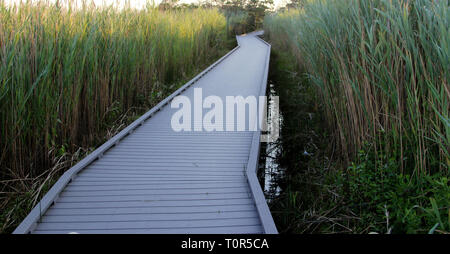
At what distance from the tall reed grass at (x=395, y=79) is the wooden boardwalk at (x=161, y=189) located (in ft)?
2.81

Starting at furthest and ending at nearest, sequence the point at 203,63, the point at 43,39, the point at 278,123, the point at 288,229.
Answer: the point at 203,63 < the point at 278,123 < the point at 43,39 < the point at 288,229

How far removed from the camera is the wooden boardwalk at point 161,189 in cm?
193

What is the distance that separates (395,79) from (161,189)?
167cm

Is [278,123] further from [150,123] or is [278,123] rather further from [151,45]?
[151,45]

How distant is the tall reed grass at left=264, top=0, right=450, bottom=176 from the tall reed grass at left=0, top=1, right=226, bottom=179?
2.17 m

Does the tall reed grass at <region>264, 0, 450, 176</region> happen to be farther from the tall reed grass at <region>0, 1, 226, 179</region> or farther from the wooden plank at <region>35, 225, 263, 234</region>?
the tall reed grass at <region>0, 1, 226, 179</region>

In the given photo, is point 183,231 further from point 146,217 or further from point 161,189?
point 161,189

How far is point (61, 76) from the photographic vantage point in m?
2.66

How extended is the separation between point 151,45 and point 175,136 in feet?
Answer: 6.52

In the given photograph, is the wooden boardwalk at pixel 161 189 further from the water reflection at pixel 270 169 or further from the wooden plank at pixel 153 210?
the water reflection at pixel 270 169

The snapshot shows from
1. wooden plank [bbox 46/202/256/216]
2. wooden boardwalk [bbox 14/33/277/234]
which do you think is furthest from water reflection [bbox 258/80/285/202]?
wooden plank [bbox 46/202/256/216]

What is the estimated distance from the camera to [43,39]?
8.51ft

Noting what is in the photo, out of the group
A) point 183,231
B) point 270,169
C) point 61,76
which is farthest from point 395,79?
point 61,76

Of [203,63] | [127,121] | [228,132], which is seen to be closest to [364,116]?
Result: [228,132]
